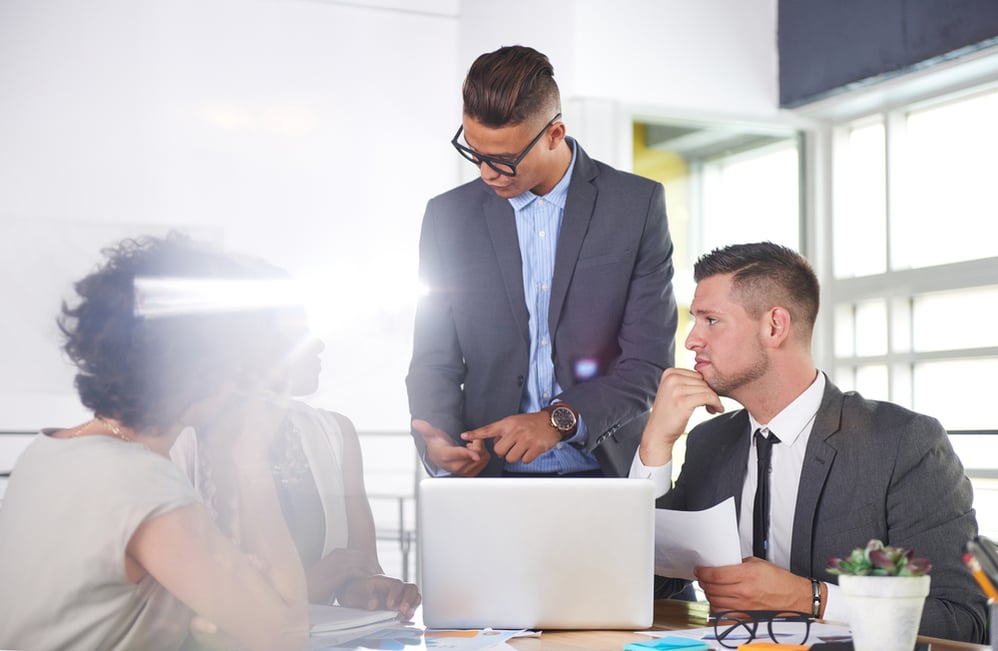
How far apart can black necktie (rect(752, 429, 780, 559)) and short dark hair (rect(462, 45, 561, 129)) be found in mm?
742

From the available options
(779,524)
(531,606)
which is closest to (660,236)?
(779,524)

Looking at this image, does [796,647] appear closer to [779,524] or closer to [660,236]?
[779,524]

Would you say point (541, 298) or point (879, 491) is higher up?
point (541, 298)

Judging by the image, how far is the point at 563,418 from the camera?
2.15m

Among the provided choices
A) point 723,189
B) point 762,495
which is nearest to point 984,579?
point 762,495

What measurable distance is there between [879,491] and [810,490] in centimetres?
12

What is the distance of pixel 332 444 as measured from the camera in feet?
6.45

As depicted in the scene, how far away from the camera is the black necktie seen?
201cm

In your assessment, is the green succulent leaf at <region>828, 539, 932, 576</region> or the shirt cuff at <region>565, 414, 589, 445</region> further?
the shirt cuff at <region>565, 414, 589, 445</region>

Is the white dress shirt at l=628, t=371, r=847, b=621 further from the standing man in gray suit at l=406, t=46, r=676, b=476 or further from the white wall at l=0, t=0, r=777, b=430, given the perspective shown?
the white wall at l=0, t=0, r=777, b=430

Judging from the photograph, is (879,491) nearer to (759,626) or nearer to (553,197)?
(759,626)

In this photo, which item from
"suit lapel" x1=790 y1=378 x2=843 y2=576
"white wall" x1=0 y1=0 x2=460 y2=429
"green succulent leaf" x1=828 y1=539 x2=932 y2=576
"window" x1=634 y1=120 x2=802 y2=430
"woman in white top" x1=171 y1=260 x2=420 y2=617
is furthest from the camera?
Answer: "window" x1=634 y1=120 x2=802 y2=430

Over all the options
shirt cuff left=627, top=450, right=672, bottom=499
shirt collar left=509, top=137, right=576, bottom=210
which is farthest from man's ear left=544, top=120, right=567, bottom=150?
shirt cuff left=627, top=450, right=672, bottom=499

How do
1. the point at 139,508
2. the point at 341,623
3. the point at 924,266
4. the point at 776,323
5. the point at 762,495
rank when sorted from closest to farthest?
the point at 139,508, the point at 341,623, the point at 762,495, the point at 776,323, the point at 924,266
